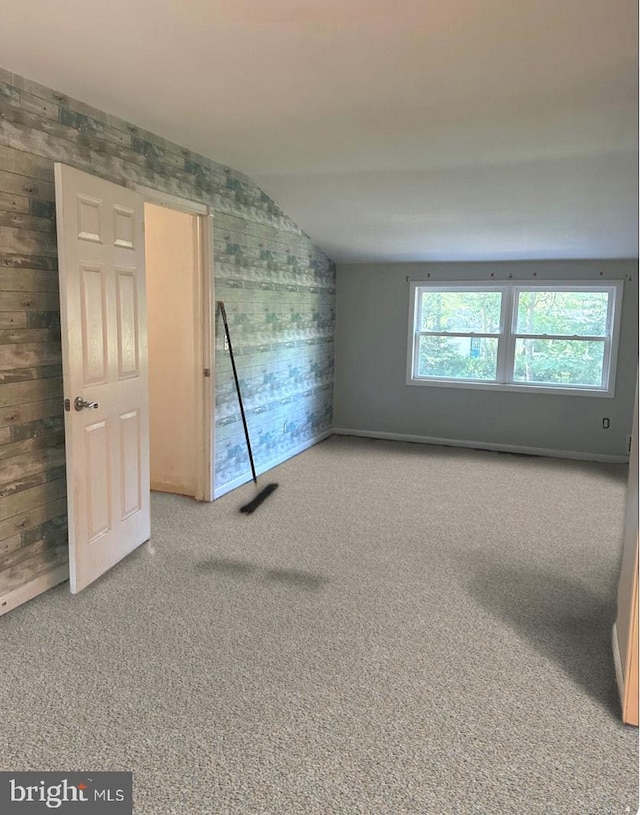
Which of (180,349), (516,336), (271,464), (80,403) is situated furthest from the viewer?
(516,336)

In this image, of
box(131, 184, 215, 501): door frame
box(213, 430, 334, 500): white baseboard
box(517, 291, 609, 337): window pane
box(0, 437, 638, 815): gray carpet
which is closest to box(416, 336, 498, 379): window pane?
box(517, 291, 609, 337): window pane

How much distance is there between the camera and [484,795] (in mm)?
1676

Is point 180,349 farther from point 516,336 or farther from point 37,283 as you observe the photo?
point 516,336

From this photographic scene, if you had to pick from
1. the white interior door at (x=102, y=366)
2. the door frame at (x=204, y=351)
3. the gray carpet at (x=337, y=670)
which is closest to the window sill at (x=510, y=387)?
the gray carpet at (x=337, y=670)

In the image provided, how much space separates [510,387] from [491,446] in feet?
2.05

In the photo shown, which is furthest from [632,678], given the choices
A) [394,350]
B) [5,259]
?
Answer: [394,350]

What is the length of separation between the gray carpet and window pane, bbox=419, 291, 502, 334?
2.58 metres

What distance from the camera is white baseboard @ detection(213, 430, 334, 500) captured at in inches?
167

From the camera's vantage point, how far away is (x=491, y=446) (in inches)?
232

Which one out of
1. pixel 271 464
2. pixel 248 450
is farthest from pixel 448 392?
pixel 248 450

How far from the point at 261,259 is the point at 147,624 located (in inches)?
116

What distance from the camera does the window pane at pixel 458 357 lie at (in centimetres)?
591

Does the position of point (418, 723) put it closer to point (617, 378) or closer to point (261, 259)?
point (261, 259)

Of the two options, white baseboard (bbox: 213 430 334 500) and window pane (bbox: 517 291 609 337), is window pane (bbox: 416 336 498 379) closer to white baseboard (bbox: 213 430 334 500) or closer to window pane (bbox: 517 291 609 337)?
window pane (bbox: 517 291 609 337)
